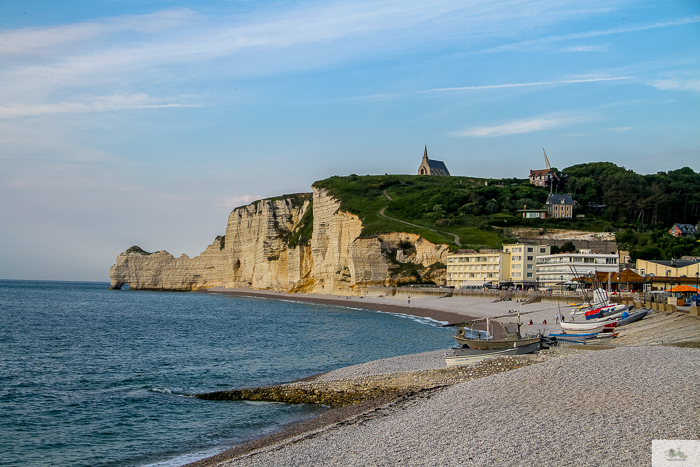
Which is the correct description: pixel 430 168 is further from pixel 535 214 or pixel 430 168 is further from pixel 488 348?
pixel 488 348

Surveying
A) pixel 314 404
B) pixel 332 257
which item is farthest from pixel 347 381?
pixel 332 257

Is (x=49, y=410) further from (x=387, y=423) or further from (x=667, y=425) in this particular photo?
(x=667, y=425)

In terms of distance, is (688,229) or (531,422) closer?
(531,422)

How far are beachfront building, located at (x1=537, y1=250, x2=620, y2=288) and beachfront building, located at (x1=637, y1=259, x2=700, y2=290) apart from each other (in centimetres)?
373

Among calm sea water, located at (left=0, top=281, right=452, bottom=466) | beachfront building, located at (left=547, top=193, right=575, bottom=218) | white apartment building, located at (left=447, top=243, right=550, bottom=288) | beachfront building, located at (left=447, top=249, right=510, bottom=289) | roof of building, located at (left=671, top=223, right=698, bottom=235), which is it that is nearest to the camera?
calm sea water, located at (left=0, top=281, right=452, bottom=466)

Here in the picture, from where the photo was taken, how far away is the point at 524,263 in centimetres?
7412

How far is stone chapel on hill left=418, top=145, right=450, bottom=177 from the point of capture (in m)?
166

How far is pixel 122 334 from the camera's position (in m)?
41.8

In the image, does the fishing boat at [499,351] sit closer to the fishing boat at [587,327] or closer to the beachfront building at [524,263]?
the fishing boat at [587,327]

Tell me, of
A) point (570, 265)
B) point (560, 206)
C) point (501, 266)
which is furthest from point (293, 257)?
point (570, 265)

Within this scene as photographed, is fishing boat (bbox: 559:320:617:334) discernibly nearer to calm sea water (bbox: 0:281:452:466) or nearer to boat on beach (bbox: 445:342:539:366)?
calm sea water (bbox: 0:281:452:466)

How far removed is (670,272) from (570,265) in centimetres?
1201

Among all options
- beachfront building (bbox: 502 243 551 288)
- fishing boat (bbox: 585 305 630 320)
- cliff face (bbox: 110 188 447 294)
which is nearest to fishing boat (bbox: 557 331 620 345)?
fishing boat (bbox: 585 305 630 320)

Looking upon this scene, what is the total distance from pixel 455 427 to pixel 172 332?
114 ft
